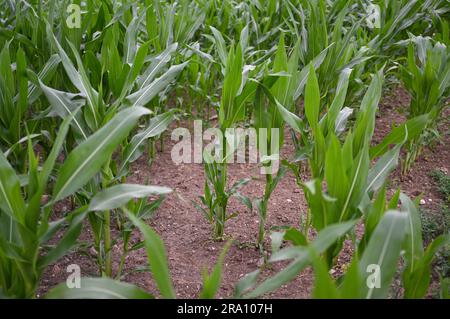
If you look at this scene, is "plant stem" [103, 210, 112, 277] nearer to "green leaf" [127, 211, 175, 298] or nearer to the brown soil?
the brown soil

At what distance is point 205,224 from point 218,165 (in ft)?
1.38

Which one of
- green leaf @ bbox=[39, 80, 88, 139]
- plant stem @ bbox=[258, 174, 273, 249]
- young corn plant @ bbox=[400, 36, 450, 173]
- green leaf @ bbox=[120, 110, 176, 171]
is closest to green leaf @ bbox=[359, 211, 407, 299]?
plant stem @ bbox=[258, 174, 273, 249]

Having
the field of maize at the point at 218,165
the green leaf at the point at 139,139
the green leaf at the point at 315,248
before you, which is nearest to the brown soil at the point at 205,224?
the field of maize at the point at 218,165

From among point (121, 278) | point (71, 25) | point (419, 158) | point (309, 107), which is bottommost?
point (121, 278)

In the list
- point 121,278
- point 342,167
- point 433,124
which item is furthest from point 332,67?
point 121,278

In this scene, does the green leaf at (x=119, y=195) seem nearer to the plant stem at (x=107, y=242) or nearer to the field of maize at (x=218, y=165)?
the field of maize at (x=218, y=165)

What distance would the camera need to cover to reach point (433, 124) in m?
2.91

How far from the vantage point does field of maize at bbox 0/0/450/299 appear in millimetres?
1340

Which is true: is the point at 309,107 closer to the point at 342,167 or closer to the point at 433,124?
the point at 342,167

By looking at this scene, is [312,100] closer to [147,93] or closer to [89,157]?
[147,93]

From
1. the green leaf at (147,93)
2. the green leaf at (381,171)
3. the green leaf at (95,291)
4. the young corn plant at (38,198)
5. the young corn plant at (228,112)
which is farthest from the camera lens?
the young corn plant at (228,112)

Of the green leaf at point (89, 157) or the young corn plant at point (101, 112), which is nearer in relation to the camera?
the green leaf at point (89, 157)

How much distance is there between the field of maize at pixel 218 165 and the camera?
52.7 inches

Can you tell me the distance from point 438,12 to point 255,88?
2.19 metres
